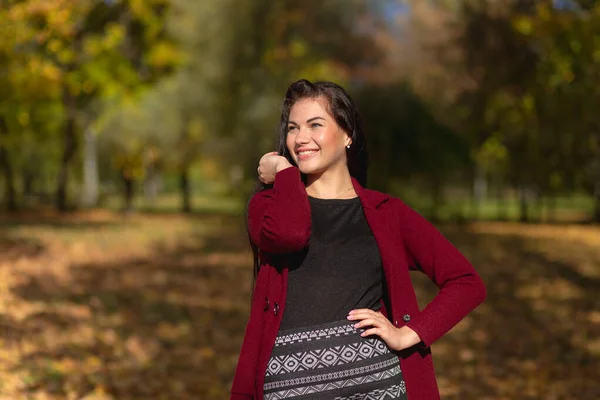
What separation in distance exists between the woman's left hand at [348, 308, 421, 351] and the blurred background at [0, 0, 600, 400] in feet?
4.10

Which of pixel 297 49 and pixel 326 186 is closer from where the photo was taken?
pixel 326 186

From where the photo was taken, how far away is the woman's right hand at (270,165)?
7.87 feet

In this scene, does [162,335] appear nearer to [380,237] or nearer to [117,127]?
[380,237]

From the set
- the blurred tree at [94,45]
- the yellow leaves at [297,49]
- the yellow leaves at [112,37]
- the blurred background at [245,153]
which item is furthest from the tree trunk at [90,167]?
the yellow leaves at [297,49]

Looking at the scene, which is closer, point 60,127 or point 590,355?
point 590,355

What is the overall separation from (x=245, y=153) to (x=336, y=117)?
18.8m

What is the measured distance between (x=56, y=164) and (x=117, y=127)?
26.3m

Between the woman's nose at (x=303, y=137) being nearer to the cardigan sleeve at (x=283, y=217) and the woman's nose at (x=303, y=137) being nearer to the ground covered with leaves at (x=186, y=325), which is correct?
the cardigan sleeve at (x=283, y=217)

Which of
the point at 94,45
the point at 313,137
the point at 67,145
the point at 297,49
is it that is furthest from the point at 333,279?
the point at 67,145

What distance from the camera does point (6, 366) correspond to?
655cm

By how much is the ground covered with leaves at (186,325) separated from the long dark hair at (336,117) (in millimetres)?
4097

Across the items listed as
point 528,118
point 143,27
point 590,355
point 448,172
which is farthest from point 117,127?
point 590,355

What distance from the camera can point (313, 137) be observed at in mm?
2395

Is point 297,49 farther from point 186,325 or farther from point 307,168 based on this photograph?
point 307,168
